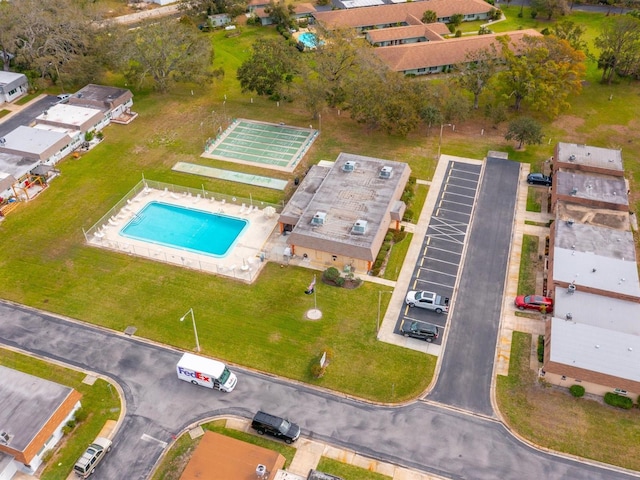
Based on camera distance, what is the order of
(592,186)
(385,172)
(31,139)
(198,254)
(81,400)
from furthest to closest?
(31,139)
(385,172)
(592,186)
(198,254)
(81,400)

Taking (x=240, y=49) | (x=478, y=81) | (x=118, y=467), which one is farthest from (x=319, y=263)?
(x=240, y=49)

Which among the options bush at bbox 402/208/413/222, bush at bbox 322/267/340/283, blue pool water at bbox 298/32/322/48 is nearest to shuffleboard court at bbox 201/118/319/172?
bush at bbox 402/208/413/222

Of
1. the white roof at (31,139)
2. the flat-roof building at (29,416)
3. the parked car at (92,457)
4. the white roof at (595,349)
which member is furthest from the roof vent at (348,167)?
the white roof at (31,139)

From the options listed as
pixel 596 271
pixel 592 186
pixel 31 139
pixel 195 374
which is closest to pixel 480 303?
pixel 596 271

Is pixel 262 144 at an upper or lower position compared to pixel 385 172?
upper

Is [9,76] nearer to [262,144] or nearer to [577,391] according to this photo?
[262,144]

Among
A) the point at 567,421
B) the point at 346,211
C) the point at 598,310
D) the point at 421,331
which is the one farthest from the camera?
the point at 346,211

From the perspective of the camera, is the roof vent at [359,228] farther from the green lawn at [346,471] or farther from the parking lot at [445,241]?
the green lawn at [346,471]
